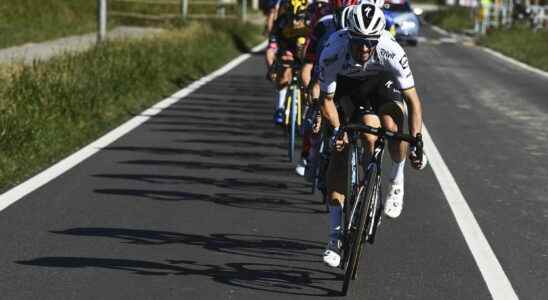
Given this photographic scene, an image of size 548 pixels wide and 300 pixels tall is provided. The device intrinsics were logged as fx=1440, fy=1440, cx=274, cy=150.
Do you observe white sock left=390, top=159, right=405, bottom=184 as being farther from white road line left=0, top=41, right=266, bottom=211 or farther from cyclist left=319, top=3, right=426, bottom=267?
white road line left=0, top=41, right=266, bottom=211

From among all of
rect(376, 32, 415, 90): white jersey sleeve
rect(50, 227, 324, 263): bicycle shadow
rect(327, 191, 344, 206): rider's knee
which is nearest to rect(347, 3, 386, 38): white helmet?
rect(376, 32, 415, 90): white jersey sleeve

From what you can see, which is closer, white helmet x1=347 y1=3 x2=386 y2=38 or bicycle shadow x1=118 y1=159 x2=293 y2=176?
white helmet x1=347 y1=3 x2=386 y2=38

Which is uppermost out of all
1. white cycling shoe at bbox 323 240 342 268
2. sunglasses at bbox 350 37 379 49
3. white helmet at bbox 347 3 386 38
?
white helmet at bbox 347 3 386 38

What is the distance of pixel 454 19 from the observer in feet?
227

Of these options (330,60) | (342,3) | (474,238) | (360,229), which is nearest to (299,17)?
(342,3)

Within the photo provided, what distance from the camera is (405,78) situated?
8445 millimetres

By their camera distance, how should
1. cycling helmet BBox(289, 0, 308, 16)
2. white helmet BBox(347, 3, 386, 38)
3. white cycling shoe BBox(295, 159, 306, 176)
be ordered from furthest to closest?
cycling helmet BBox(289, 0, 308, 16)
white cycling shoe BBox(295, 159, 306, 176)
white helmet BBox(347, 3, 386, 38)

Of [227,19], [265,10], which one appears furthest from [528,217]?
[227,19]

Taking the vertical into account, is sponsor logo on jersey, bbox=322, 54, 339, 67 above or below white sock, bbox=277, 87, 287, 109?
above

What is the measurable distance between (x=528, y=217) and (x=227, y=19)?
33287 mm

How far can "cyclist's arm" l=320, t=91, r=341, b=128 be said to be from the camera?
851cm

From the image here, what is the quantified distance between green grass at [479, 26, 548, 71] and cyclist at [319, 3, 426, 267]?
2442cm

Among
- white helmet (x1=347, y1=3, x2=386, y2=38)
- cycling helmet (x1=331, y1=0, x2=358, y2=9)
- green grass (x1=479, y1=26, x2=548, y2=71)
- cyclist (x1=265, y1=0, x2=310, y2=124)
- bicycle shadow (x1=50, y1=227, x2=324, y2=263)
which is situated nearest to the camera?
white helmet (x1=347, y1=3, x2=386, y2=38)

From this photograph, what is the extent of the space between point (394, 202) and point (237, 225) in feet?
5.47
